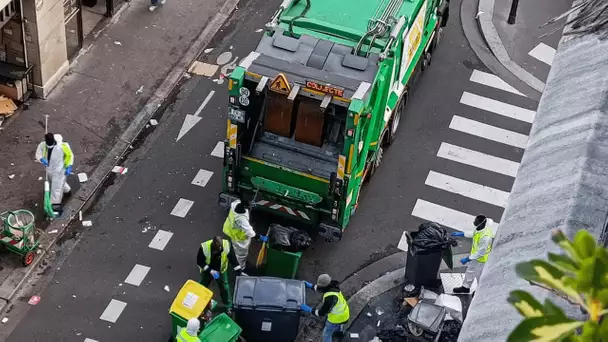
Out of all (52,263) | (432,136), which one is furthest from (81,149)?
(432,136)

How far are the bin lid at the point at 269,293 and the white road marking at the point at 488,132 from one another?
19.2 feet

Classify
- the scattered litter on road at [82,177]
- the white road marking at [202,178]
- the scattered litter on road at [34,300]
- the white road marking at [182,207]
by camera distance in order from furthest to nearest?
1. the white road marking at [202,178]
2. the scattered litter on road at [82,177]
3. the white road marking at [182,207]
4. the scattered litter on road at [34,300]

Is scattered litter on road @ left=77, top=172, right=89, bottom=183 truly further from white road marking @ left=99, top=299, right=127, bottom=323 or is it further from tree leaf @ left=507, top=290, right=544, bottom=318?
tree leaf @ left=507, top=290, right=544, bottom=318

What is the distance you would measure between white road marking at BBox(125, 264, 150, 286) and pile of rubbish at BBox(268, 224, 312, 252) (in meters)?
2.00

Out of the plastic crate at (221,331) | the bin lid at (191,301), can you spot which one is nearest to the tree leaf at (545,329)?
the plastic crate at (221,331)

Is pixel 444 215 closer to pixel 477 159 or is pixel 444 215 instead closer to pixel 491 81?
pixel 477 159

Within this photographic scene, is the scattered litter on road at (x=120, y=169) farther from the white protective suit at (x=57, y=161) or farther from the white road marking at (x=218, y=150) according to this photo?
the white road marking at (x=218, y=150)

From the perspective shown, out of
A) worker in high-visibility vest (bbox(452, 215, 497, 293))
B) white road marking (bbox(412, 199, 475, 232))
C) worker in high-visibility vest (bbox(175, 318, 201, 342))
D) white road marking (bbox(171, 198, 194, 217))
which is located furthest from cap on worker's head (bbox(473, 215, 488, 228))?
white road marking (bbox(171, 198, 194, 217))

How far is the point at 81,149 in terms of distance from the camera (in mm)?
15344

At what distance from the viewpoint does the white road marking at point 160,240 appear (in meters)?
13.9

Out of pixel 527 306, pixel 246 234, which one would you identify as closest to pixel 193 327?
pixel 246 234

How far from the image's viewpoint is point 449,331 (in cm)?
1216

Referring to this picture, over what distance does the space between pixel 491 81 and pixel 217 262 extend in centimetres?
771

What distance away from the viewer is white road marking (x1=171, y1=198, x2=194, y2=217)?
1444cm
